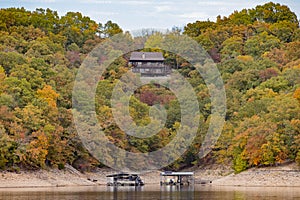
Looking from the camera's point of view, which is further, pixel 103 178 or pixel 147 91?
pixel 147 91

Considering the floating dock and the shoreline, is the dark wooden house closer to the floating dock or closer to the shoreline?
the shoreline

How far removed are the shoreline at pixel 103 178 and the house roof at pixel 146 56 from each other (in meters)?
41.1

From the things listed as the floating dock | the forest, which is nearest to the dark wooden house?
the forest

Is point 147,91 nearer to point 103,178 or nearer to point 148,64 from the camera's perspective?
point 148,64

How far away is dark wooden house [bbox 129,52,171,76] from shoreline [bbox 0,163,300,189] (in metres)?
38.6

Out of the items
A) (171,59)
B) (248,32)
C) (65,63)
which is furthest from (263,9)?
(65,63)

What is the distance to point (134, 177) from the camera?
99125 mm

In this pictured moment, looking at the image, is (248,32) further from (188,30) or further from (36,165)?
(36,165)

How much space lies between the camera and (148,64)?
144 metres

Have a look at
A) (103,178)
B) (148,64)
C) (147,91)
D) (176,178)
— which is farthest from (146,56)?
(176,178)

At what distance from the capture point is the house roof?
14412 centimetres

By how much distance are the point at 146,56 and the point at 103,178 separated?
45268 millimetres

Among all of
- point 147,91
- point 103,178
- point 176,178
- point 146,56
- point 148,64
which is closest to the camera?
point 176,178

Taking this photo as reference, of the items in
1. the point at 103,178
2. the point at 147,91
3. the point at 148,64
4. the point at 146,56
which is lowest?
the point at 103,178
